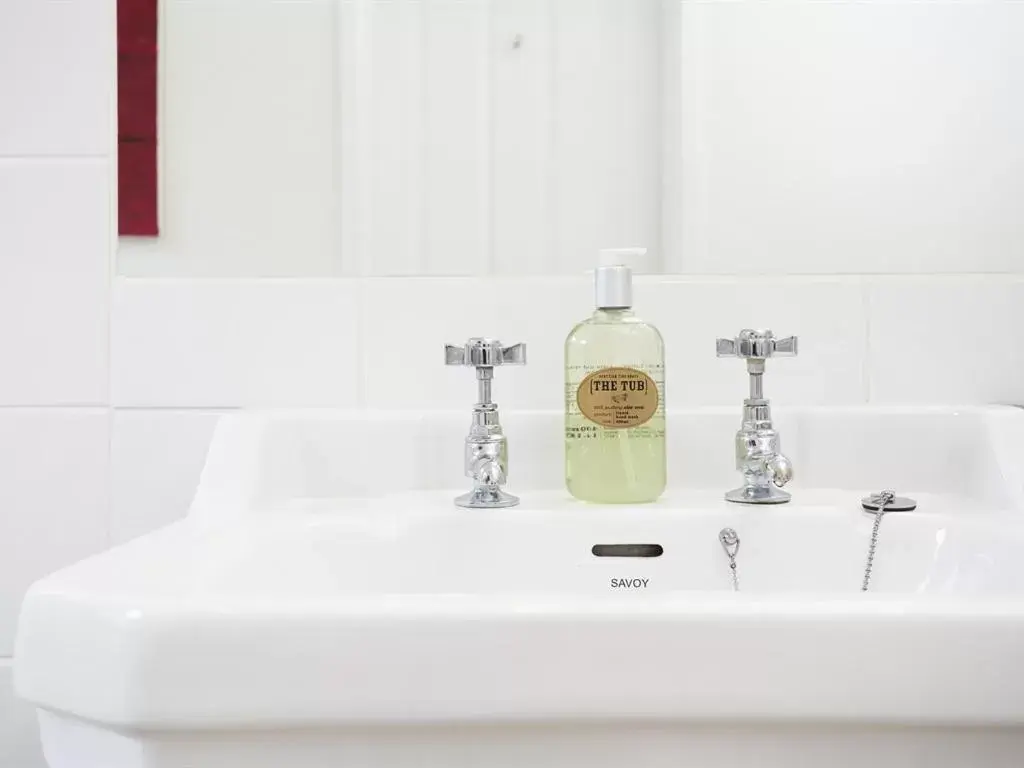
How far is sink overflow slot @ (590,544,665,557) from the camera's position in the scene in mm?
637

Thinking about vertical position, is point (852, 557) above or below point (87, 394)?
below

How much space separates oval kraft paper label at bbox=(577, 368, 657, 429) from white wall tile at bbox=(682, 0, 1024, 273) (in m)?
0.20

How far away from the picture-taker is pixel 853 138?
2.64 ft

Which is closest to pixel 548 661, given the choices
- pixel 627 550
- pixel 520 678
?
pixel 520 678

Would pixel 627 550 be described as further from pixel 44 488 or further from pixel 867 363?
pixel 44 488

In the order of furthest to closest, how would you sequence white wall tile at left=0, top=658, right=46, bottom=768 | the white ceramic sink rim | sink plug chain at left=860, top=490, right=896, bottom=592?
white wall tile at left=0, top=658, right=46, bottom=768 < sink plug chain at left=860, top=490, right=896, bottom=592 < the white ceramic sink rim

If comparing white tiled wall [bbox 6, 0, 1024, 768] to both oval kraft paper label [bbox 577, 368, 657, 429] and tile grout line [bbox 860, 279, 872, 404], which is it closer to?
tile grout line [bbox 860, 279, 872, 404]

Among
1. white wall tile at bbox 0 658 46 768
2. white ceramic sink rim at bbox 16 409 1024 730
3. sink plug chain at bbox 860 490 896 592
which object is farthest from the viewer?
white wall tile at bbox 0 658 46 768

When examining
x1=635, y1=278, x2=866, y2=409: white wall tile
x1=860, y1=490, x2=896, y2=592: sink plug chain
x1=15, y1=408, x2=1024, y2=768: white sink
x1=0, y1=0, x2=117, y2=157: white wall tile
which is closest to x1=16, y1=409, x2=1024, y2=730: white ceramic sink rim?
x1=15, y1=408, x2=1024, y2=768: white sink

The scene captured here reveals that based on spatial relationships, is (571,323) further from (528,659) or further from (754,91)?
(528,659)

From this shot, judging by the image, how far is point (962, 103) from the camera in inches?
31.8

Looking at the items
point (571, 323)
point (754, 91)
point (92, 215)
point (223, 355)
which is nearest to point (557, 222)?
point (571, 323)

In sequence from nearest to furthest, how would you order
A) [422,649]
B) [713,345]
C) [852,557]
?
[422,649]
[852,557]
[713,345]

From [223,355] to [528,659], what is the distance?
0.52 meters
